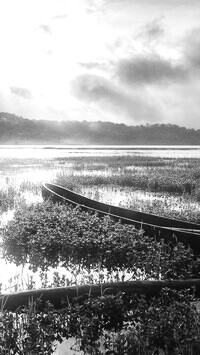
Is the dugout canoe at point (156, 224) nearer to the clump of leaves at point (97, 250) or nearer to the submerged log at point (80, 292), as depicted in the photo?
the clump of leaves at point (97, 250)

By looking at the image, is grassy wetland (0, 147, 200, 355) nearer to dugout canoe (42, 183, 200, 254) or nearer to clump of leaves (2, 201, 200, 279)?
clump of leaves (2, 201, 200, 279)

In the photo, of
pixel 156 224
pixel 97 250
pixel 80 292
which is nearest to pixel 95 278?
pixel 97 250

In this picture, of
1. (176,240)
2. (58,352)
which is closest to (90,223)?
(176,240)

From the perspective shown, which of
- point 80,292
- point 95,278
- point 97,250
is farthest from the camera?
point 97,250

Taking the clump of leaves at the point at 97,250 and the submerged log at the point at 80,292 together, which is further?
the clump of leaves at the point at 97,250

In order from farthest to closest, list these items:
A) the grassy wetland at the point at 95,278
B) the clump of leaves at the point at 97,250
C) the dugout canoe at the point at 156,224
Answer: the dugout canoe at the point at 156,224, the clump of leaves at the point at 97,250, the grassy wetland at the point at 95,278

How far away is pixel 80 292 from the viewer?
6.84 m

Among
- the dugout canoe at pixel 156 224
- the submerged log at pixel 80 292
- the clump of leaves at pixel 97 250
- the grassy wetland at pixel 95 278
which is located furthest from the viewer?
the dugout canoe at pixel 156 224

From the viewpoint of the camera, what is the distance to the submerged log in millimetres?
6465

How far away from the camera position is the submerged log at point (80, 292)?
646cm

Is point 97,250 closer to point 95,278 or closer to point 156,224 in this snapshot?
point 95,278

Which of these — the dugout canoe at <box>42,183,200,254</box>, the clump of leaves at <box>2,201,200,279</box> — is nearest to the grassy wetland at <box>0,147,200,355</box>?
the clump of leaves at <box>2,201,200,279</box>

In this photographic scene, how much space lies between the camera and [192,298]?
6.79 m

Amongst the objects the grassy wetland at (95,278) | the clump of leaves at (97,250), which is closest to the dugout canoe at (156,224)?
the clump of leaves at (97,250)
